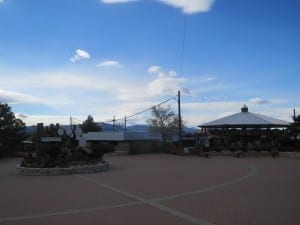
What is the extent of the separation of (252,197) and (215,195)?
1.15 metres

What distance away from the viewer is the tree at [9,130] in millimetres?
42247

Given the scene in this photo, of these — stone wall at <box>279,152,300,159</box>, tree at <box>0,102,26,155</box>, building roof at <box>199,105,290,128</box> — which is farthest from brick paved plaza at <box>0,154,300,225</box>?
tree at <box>0,102,26,155</box>

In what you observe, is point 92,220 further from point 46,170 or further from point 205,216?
point 46,170

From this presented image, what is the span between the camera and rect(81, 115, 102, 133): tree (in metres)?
79.1

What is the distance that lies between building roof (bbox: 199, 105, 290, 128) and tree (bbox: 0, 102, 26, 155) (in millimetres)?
19168

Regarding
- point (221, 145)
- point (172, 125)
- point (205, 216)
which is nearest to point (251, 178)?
point (205, 216)

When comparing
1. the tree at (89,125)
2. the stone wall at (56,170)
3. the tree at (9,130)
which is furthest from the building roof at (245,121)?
the tree at (89,125)

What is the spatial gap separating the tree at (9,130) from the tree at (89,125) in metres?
34.1

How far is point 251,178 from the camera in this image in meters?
17.8

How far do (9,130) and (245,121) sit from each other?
23826 millimetres

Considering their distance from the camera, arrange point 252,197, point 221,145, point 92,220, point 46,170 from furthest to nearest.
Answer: point 221,145, point 46,170, point 252,197, point 92,220

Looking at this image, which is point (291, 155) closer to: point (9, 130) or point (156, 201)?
Result: point (156, 201)

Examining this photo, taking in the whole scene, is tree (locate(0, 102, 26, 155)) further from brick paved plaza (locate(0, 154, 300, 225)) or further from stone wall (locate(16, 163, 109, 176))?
brick paved plaza (locate(0, 154, 300, 225))

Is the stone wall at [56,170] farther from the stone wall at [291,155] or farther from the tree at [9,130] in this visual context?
the tree at [9,130]
